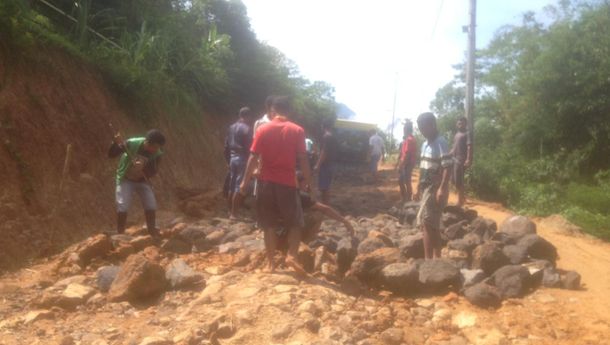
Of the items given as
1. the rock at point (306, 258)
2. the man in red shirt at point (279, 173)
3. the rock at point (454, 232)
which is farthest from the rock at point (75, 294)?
the rock at point (454, 232)

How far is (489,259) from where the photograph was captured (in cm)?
541

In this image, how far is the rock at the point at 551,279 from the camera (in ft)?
16.8

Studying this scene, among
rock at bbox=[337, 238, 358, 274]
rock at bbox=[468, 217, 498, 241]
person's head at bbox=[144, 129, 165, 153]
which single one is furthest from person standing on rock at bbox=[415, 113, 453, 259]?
person's head at bbox=[144, 129, 165, 153]

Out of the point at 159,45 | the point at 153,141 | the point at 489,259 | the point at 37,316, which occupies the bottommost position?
the point at 37,316

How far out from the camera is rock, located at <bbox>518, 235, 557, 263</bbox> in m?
6.17

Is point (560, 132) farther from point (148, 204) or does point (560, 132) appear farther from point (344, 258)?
point (148, 204)

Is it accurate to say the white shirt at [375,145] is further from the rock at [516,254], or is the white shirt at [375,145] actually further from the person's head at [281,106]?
the person's head at [281,106]

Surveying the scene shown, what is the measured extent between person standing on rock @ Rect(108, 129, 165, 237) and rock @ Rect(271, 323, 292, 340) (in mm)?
2903

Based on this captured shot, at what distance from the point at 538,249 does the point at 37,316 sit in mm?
5269

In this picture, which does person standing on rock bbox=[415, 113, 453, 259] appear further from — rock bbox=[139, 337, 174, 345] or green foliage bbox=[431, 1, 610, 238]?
green foliage bbox=[431, 1, 610, 238]

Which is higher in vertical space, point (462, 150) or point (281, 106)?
point (281, 106)

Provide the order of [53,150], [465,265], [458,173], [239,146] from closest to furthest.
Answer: [465,265], [53,150], [239,146], [458,173]

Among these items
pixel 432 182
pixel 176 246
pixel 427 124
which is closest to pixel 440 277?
pixel 432 182

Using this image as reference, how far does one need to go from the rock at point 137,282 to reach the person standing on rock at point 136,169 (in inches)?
68.0
